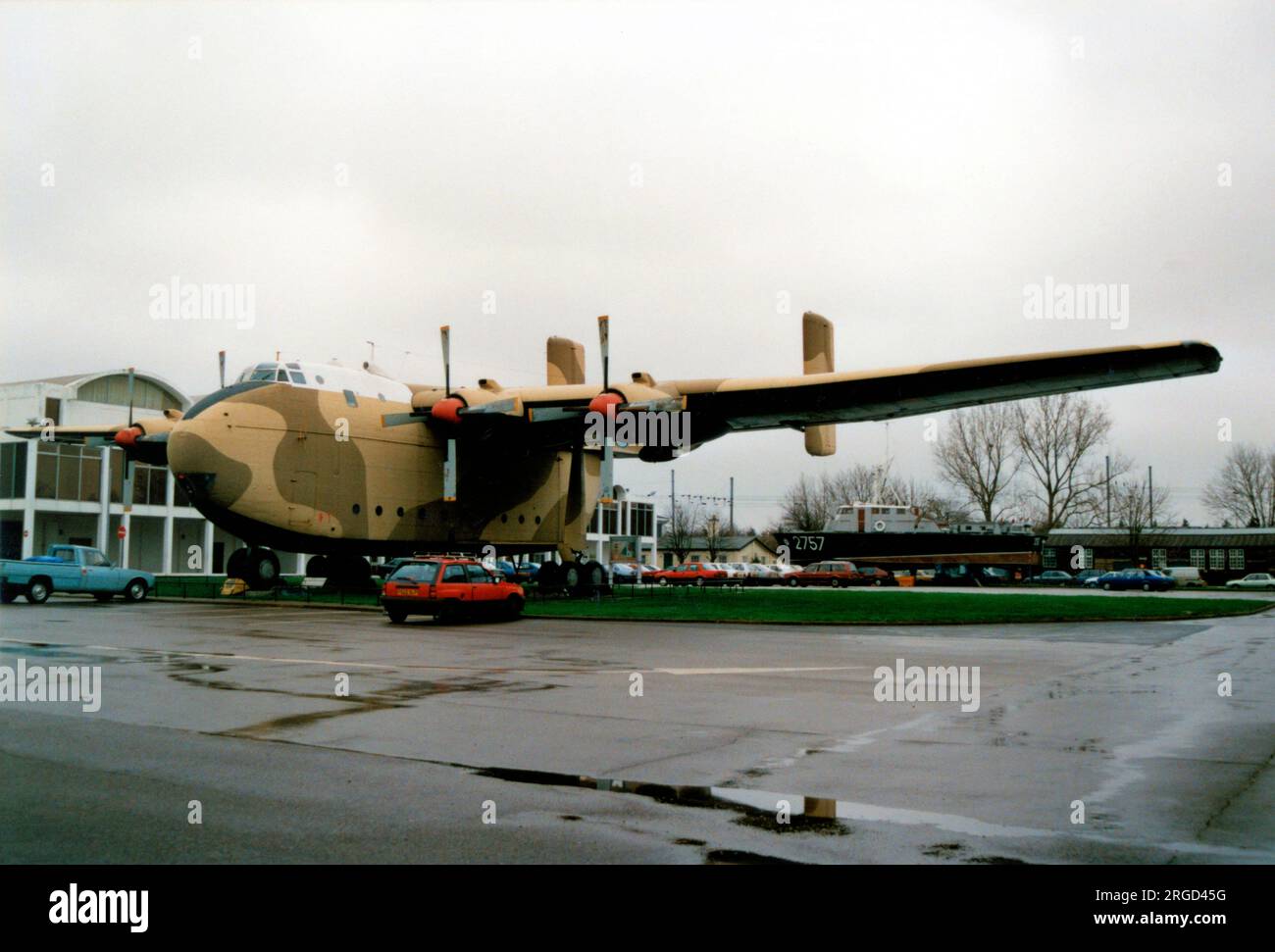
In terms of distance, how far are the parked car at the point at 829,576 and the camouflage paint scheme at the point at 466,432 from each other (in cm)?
2557

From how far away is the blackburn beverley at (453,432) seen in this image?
26.0 meters

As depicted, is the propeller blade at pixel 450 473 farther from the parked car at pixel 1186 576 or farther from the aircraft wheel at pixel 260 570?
the parked car at pixel 1186 576

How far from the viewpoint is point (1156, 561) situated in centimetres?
8006

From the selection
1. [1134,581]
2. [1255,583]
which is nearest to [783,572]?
[1134,581]

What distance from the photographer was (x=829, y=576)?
191 ft

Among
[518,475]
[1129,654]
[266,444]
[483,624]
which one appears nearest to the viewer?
[1129,654]

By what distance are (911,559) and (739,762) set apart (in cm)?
6608

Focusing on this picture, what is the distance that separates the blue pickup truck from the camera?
28844 millimetres

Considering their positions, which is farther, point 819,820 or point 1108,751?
point 1108,751

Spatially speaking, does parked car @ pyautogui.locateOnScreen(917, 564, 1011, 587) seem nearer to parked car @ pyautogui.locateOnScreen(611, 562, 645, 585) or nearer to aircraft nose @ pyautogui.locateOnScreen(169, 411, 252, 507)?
parked car @ pyautogui.locateOnScreen(611, 562, 645, 585)

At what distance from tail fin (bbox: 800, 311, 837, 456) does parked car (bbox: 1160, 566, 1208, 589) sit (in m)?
43.9

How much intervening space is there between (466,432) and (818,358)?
11.0 meters
